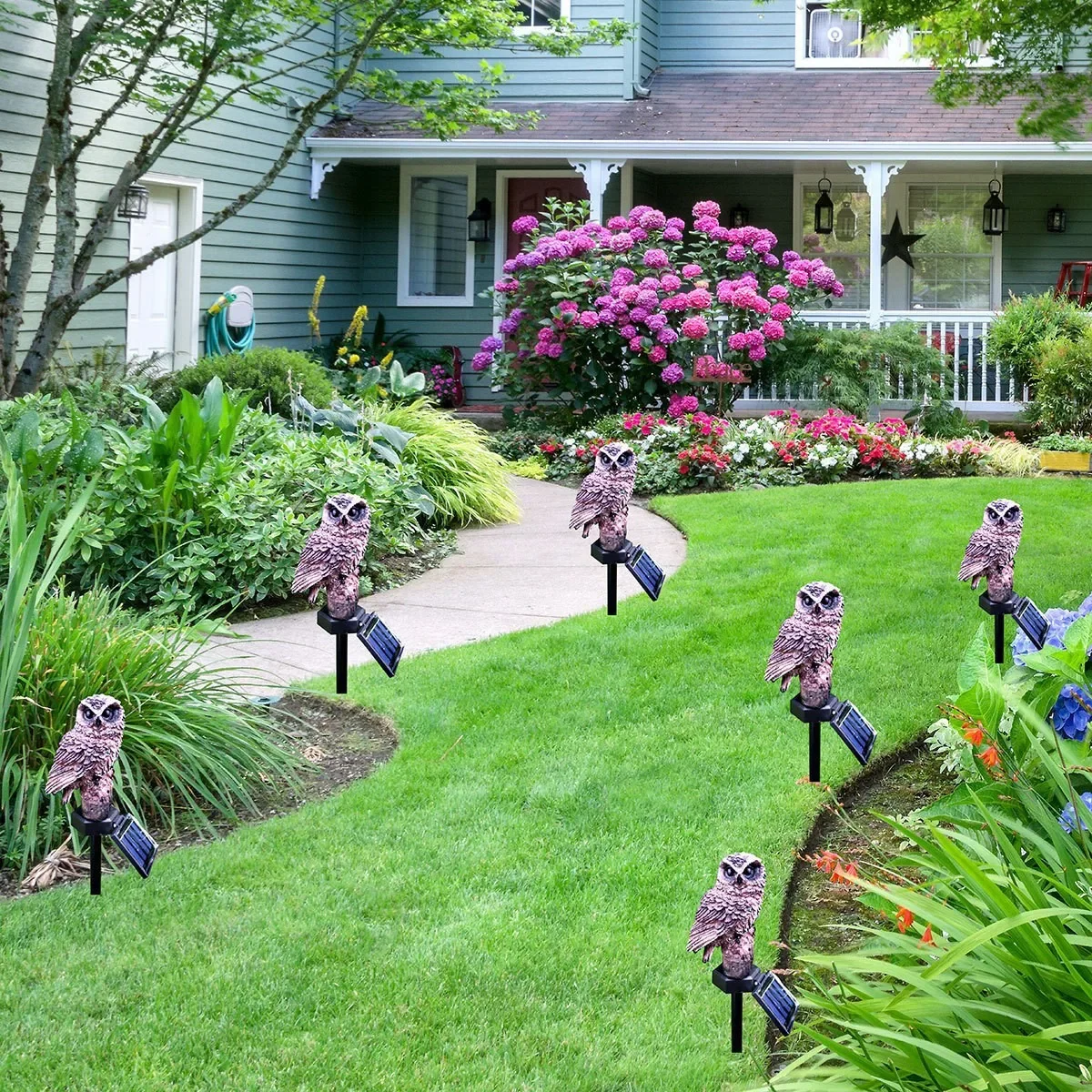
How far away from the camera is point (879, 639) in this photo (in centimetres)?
589

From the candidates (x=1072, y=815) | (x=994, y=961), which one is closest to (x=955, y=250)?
(x=1072, y=815)

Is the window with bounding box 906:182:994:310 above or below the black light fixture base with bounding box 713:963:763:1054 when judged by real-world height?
above

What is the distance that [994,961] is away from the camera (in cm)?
228

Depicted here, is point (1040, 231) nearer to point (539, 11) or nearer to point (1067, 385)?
point (1067, 385)

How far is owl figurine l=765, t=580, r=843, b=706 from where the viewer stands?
6.14ft

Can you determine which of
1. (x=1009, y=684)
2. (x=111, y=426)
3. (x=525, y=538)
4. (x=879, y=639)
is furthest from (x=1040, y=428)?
(x=1009, y=684)

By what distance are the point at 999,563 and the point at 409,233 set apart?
15425 mm

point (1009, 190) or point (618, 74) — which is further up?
point (618, 74)

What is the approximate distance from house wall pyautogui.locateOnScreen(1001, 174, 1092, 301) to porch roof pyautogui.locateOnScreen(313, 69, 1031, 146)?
1.06 metres

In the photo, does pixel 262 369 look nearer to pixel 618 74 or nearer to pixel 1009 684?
pixel 618 74

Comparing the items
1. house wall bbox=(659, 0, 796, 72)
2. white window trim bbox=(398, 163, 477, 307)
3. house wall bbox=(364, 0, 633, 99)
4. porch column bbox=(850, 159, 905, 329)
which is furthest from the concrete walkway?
house wall bbox=(659, 0, 796, 72)

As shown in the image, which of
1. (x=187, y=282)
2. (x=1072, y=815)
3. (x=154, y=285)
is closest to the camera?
(x=1072, y=815)

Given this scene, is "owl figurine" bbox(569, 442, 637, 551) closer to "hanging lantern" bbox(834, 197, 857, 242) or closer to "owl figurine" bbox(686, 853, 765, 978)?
"owl figurine" bbox(686, 853, 765, 978)

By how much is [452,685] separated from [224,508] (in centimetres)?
205
